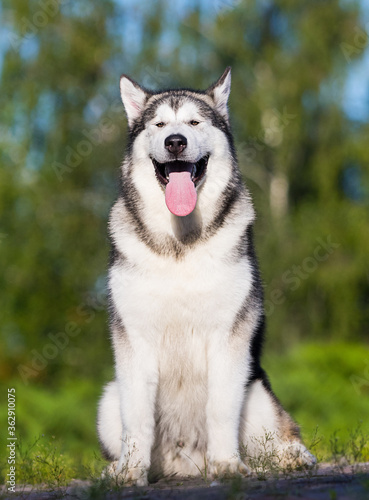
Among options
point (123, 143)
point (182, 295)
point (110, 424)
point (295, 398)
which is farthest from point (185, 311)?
point (123, 143)

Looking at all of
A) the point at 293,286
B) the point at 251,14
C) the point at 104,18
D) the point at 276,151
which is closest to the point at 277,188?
the point at 276,151

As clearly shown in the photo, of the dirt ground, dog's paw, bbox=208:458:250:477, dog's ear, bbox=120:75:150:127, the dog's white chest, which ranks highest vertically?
dog's ear, bbox=120:75:150:127

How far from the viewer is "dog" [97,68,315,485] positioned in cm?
502

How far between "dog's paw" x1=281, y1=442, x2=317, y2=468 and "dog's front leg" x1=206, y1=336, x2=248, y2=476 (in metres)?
0.46

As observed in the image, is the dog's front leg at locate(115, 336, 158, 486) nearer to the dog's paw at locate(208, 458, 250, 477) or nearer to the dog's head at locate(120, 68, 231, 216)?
the dog's paw at locate(208, 458, 250, 477)

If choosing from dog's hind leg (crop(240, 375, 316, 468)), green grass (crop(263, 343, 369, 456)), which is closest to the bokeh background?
green grass (crop(263, 343, 369, 456))

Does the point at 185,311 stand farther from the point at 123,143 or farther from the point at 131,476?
the point at 123,143

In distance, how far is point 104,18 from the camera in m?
19.8

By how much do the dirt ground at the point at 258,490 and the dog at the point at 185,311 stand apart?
1.37 feet

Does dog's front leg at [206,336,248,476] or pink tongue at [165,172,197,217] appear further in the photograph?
pink tongue at [165,172,197,217]

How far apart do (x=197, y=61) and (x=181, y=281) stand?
48.8ft

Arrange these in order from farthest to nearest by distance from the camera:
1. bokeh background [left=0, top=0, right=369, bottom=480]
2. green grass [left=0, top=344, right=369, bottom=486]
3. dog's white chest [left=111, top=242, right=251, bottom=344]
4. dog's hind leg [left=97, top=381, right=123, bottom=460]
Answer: bokeh background [left=0, top=0, right=369, bottom=480] < green grass [left=0, top=344, right=369, bottom=486] < dog's hind leg [left=97, top=381, right=123, bottom=460] < dog's white chest [left=111, top=242, right=251, bottom=344]

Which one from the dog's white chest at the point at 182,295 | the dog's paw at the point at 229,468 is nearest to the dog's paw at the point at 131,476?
the dog's paw at the point at 229,468

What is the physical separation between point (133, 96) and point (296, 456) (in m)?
2.99
